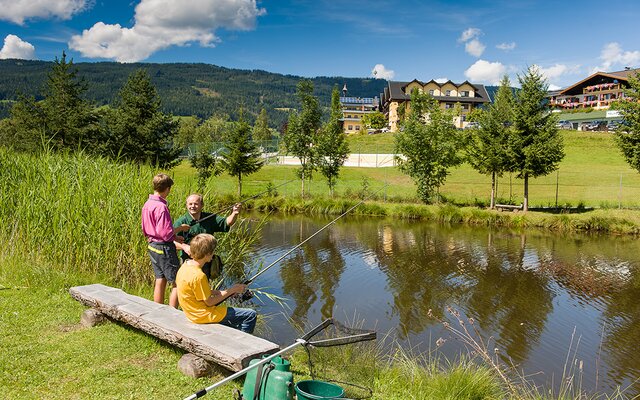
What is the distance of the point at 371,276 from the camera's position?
40.6 feet

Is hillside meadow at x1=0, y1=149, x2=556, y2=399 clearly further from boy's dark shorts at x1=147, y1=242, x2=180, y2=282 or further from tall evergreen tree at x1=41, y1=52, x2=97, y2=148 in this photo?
tall evergreen tree at x1=41, y1=52, x2=97, y2=148

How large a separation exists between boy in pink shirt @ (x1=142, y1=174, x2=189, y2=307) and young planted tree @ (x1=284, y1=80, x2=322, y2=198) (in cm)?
1984

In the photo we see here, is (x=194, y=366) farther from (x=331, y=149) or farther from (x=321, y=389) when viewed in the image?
(x=331, y=149)

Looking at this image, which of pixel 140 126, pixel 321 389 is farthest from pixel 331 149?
pixel 321 389

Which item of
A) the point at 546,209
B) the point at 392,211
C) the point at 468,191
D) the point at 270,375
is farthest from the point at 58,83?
the point at 270,375

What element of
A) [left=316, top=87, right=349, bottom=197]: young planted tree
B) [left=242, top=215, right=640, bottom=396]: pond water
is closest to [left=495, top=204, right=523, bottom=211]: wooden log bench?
[left=242, top=215, right=640, bottom=396]: pond water

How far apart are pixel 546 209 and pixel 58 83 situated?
25.1 meters

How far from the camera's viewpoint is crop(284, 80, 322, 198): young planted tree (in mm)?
25641

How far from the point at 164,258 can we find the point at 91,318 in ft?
3.35

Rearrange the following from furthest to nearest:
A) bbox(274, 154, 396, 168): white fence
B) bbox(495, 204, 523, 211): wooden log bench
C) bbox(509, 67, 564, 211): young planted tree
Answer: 1. bbox(274, 154, 396, 168): white fence
2. bbox(495, 204, 523, 211): wooden log bench
3. bbox(509, 67, 564, 211): young planted tree

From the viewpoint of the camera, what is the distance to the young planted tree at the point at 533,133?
21.8m

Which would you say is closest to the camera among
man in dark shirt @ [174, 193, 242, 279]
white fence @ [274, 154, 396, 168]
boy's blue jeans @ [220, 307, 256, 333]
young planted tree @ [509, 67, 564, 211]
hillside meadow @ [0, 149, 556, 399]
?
hillside meadow @ [0, 149, 556, 399]

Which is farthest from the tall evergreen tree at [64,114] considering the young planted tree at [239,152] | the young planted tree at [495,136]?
the young planted tree at [495,136]

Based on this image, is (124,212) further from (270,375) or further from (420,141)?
(420,141)
